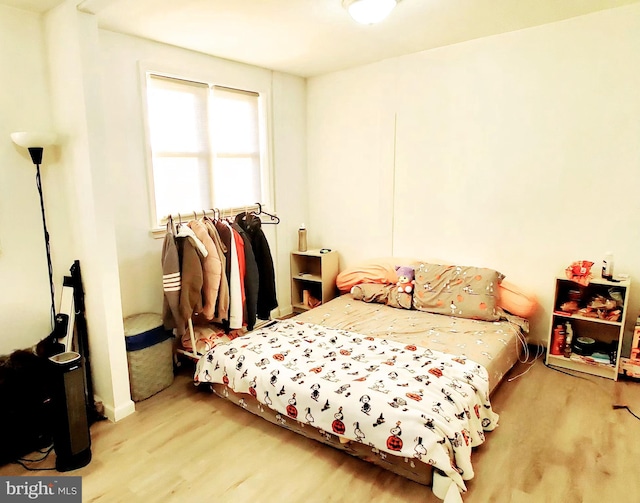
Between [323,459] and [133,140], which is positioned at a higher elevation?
[133,140]

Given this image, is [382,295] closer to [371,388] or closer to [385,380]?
[385,380]

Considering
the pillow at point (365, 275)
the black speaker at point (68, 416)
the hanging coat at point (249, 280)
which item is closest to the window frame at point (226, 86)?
the hanging coat at point (249, 280)

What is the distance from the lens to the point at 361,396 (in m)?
2.21

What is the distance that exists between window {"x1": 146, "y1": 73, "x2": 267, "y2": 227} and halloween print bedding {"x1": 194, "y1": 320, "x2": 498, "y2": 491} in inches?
55.3

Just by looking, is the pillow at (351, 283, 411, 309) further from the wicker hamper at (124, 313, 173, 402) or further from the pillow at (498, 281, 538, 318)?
the wicker hamper at (124, 313, 173, 402)

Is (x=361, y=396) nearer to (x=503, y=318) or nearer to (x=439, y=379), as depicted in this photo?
(x=439, y=379)

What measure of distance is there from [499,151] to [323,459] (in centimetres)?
284

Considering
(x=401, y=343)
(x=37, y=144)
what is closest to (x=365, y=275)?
(x=401, y=343)

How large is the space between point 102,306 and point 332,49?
108 inches

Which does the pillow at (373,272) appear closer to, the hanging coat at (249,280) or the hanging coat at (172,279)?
the hanging coat at (249,280)

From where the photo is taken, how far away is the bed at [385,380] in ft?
6.65

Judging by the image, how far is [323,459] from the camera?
230 centimetres

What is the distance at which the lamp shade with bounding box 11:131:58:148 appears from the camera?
2.39m

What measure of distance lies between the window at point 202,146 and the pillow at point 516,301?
2.49m
